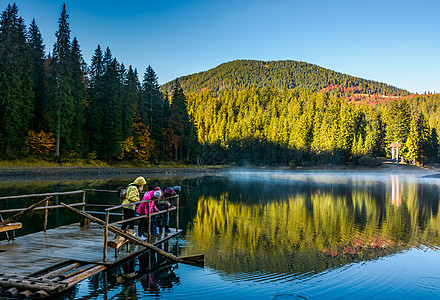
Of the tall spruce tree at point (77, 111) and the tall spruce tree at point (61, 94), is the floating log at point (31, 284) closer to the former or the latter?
the tall spruce tree at point (61, 94)

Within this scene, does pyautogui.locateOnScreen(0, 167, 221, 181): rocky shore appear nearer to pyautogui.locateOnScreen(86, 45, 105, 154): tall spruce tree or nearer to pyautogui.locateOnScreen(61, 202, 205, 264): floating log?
pyautogui.locateOnScreen(86, 45, 105, 154): tall spruce tree

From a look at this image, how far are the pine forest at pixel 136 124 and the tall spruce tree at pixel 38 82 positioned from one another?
0.15m

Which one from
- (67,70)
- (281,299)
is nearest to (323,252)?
(281,299)

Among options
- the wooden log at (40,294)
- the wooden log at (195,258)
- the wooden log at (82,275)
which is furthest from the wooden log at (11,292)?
the wooden log at (195,258)

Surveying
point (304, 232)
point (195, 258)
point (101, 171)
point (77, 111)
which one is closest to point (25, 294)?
point (195, 258)

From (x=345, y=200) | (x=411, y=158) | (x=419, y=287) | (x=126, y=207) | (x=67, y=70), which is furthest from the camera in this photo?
(x=411, y=158)

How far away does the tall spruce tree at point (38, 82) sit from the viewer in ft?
165

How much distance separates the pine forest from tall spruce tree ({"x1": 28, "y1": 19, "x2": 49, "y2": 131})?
0.15 m

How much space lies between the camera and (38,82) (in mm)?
51750

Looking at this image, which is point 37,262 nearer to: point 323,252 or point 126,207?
point 126,207

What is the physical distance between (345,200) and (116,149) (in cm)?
4115

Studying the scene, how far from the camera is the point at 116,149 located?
57562 millimetres

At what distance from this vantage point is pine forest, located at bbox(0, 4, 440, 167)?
45.3 metres

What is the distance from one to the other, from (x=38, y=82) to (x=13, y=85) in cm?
872
